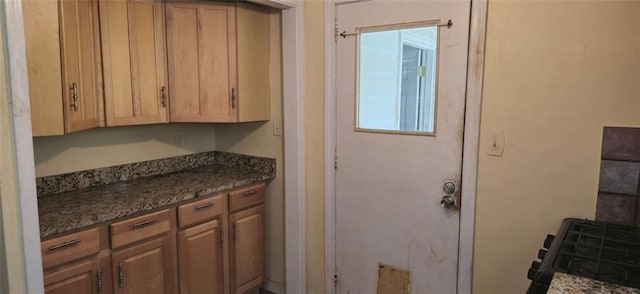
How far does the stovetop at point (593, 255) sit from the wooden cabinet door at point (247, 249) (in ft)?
5.75

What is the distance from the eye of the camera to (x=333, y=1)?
→ 2.49 meters

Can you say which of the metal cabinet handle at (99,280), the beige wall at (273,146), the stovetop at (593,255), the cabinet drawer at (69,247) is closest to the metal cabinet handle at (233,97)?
the beige wall at (273,146)

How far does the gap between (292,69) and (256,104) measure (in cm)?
34

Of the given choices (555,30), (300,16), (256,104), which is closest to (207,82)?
(256,104)

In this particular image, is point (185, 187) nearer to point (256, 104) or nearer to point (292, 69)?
point (256, 104)

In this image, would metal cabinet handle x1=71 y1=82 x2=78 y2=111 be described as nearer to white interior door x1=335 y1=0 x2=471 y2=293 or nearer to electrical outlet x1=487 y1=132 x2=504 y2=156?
white interior door x1=335 y1=0 x2=471 y2=293

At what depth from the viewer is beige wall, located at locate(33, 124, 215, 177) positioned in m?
2.32

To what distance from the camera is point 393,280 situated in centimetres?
250

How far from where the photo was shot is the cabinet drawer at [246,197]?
103 inches

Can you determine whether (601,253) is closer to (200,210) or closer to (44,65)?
(200,210)

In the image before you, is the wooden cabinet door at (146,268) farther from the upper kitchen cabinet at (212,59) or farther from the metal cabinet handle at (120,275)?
the upper kitchen cabinet at (212,59)

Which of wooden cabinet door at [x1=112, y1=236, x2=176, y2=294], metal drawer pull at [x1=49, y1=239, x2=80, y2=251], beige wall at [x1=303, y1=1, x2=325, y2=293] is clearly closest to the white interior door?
beige wall at [x1=303, y1=1, x2=325, y2=293]

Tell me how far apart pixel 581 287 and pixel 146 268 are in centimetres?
196

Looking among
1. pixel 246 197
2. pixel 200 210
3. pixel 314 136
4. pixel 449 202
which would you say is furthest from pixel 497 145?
pixel 200 210
